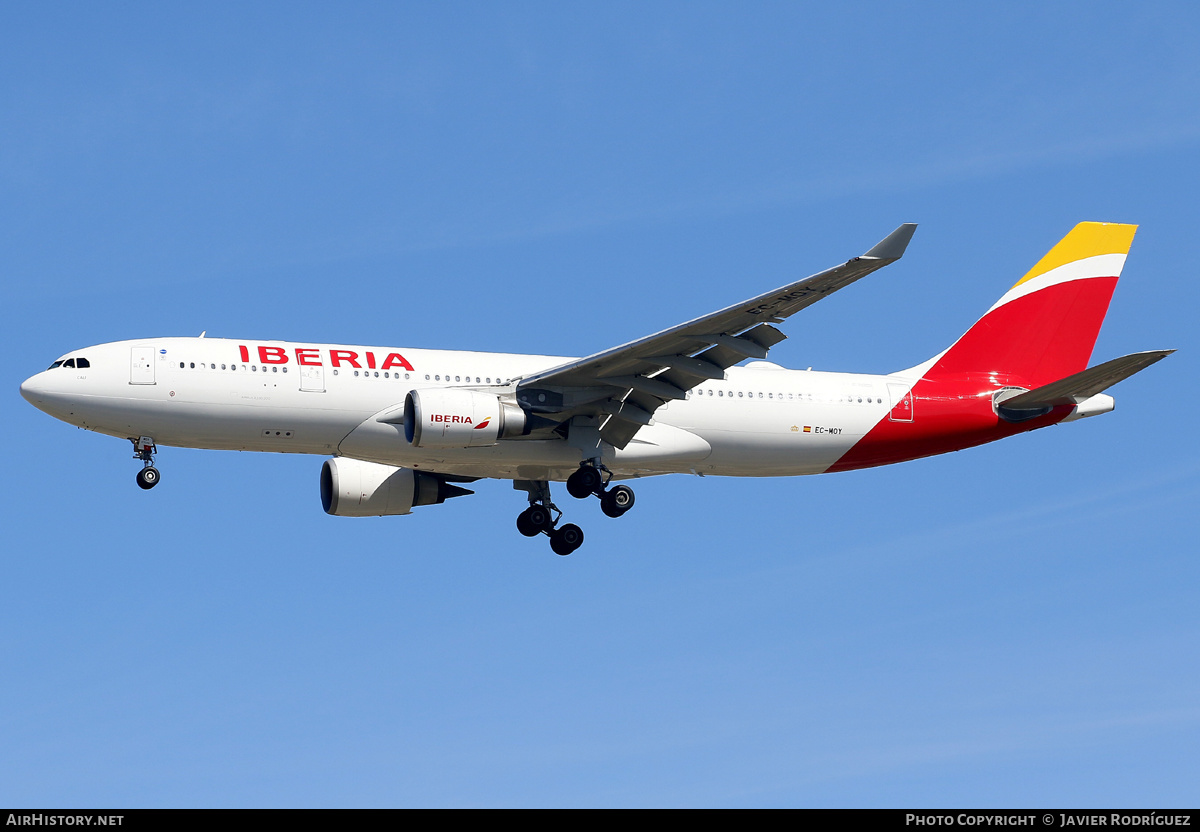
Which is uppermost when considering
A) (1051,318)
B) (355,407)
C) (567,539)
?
(1051,318)

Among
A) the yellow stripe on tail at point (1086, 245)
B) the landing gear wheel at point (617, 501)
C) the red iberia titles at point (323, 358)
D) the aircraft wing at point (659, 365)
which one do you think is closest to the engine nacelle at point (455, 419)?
the aircraft wing at point (659, 365)

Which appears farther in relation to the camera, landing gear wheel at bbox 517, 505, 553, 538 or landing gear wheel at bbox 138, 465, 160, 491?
landing gear wheel at bbox 517, 505, 553, 538

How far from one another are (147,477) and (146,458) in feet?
1.42

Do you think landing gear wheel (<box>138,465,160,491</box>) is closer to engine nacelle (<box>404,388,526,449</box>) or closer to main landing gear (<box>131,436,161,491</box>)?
main landing gear (<box>131,436,161,491</box>)

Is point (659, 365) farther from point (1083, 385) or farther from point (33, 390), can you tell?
point (33, 390)

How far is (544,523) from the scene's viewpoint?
36156 millimetres

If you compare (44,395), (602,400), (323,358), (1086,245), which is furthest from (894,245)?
(44,395)

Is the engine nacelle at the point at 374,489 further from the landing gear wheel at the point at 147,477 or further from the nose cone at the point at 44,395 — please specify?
the nose cone at the point at 44,395

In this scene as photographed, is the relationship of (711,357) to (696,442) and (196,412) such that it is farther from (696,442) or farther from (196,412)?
(196,412)

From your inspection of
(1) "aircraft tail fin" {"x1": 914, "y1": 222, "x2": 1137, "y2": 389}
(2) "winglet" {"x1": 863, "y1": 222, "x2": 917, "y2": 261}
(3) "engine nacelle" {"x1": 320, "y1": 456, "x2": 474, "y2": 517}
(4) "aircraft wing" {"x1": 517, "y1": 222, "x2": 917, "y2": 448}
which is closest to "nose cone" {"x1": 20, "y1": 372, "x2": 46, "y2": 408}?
(3) "engine nacelle" {"x1": 320, "y1": 456, "x2": 474, "y2": 517}

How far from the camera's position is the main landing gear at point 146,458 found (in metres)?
31.7

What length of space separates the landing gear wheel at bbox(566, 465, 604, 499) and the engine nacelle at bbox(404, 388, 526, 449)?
2.27 m

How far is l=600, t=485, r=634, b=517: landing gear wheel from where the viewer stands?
34125 millimetres
